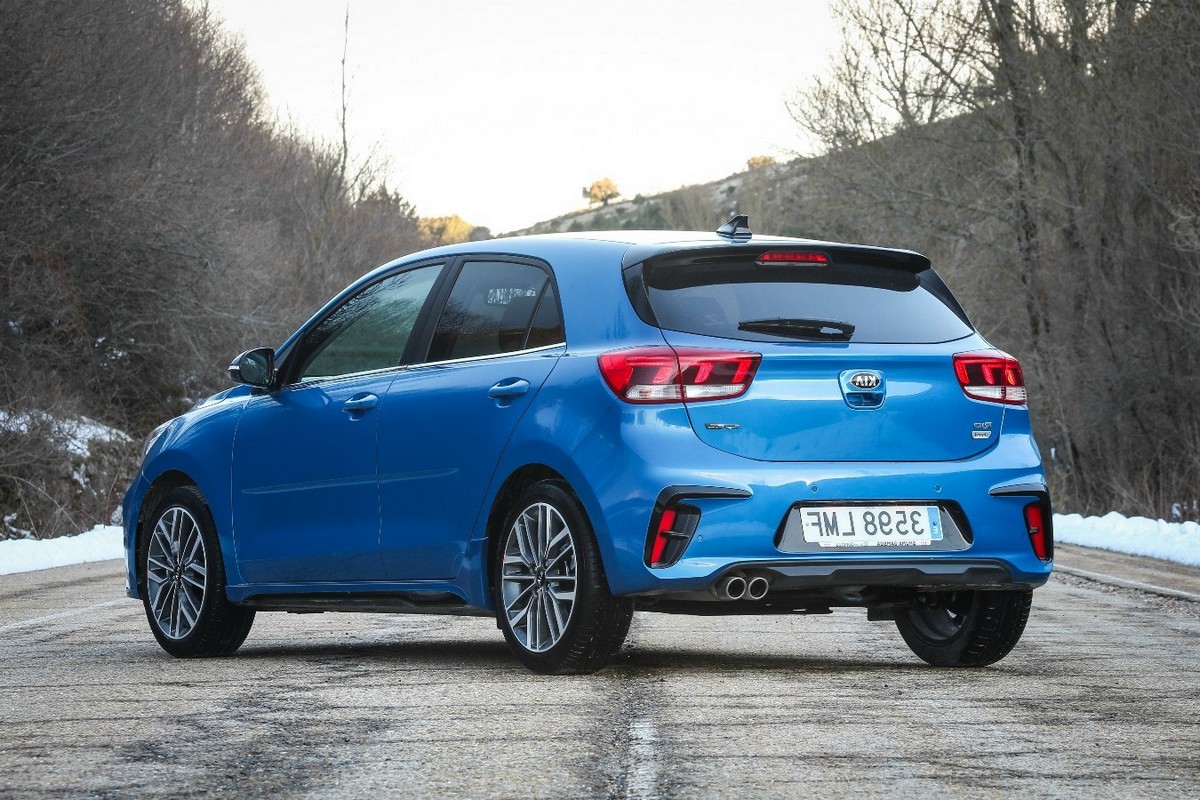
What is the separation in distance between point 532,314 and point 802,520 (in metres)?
1.44

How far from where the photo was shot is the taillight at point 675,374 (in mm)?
6617

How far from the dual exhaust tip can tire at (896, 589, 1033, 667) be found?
3.35 feet

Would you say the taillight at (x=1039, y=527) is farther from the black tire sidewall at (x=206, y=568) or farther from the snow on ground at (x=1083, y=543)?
the snow on ground at (x=1083, y=543)

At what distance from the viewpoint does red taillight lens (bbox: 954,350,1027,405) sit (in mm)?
7109

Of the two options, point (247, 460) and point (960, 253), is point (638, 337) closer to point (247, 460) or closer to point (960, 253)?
point (247, 460)

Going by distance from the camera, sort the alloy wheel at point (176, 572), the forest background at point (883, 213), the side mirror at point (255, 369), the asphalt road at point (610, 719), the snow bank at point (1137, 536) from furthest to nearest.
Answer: the forest background at point (883, 213) → the snow bank at point (1137, 536) → the alloy wheel at point (176, 572) → the side mirror at point (255, 369) → the asphalt road at point (610, 719)

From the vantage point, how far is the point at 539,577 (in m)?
6.96

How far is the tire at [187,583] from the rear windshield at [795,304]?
278 centimetres

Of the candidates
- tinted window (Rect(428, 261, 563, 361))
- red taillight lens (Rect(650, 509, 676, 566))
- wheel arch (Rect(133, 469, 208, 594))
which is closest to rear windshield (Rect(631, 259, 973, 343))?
tinted window (Rect(428, 261, 563, 361))

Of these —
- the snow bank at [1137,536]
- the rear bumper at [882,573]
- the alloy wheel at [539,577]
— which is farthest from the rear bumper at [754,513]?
the snow bank at [1137,536]

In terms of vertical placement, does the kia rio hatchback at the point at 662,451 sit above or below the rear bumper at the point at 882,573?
above

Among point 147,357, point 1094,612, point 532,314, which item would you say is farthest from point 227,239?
point 532,314

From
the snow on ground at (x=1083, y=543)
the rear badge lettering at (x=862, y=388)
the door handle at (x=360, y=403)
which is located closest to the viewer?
the rear badge lettering at (x=862, y=388)

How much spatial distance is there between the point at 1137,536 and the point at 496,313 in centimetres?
1376
